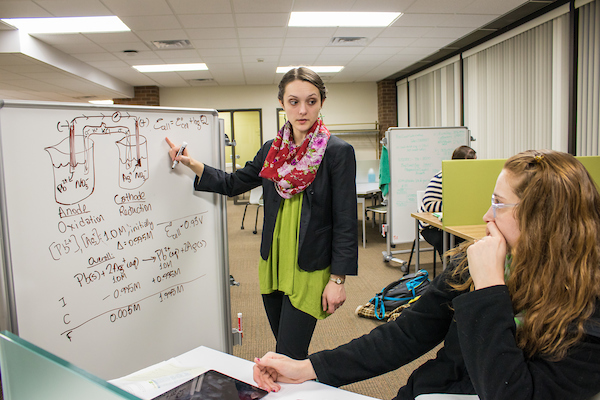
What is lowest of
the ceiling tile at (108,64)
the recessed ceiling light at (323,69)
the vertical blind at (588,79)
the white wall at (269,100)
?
the vertical blind at (588,79)

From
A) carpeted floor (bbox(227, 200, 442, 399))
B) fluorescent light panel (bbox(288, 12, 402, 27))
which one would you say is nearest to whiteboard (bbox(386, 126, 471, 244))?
carpeted floor (bbox(227, 200, 442, 399))

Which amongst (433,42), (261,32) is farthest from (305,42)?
(433,42)

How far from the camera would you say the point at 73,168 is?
118cm

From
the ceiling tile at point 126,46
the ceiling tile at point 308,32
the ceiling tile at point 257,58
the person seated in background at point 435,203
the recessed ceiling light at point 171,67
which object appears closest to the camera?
the person seated in background at point 435,203

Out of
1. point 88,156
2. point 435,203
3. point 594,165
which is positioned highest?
point 88,156

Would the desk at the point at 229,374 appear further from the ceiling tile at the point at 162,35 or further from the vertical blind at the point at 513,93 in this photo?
the ceiling tile at the point at 162,35

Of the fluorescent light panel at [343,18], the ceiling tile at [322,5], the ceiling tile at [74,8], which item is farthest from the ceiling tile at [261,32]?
the ceiling tile at [74,8]

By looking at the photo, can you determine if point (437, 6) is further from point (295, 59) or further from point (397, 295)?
point (397, 295)

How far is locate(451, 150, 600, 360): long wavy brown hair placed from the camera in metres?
0.67

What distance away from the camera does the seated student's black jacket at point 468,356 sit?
2.11 feet

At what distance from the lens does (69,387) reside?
0.28 metres

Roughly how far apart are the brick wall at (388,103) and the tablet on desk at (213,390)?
27.2 feet

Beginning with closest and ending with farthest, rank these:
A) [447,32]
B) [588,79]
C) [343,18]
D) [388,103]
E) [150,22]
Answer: [588,79] < [150,22] < [343,18] < [447,32] < [388,103]

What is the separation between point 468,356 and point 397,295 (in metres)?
2.06
